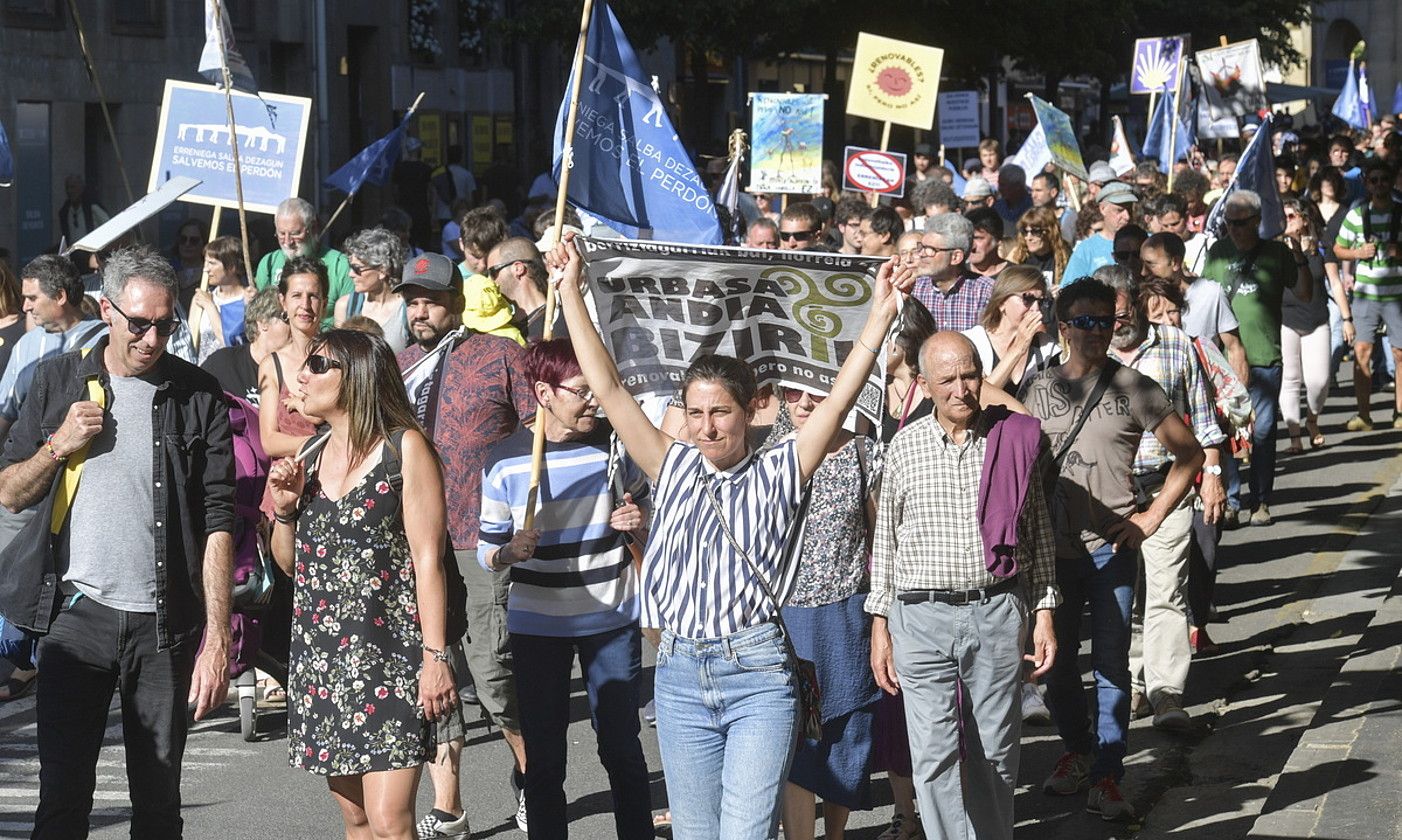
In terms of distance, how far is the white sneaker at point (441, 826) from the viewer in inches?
281

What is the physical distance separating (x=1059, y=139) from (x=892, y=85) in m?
1.59

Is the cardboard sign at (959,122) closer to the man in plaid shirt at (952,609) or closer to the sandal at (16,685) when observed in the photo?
the sandal at (16,685)

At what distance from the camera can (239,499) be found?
7.12m

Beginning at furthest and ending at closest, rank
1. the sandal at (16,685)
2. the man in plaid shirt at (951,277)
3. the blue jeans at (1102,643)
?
1. the man in plaid shirt at (951,277)
2. the sandal at (16,685)
3. the blue jeans at (1102,643)

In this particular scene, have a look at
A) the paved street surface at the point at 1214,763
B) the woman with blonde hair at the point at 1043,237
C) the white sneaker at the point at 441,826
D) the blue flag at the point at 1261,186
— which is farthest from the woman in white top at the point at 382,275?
the blue flag at the point at 1261,186

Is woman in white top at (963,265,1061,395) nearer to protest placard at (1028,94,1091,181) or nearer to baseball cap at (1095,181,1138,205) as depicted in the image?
baseball cap at (1095,181,1138,205)

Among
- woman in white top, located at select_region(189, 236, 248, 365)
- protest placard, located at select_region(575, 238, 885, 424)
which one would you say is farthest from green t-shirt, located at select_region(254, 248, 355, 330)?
protest placard, located at select_region(575, 238, 885, 424)

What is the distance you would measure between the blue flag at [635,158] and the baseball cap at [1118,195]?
241 inches

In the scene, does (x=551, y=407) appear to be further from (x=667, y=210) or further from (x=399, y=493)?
(x=667, y=210)

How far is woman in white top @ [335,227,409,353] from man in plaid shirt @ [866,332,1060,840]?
3856mm

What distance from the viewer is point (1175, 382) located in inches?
324

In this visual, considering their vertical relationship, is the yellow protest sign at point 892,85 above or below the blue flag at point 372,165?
above

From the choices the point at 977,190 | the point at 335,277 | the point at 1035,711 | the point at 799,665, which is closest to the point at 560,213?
the point at 799,665

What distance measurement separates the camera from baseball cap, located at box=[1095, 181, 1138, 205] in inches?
523
